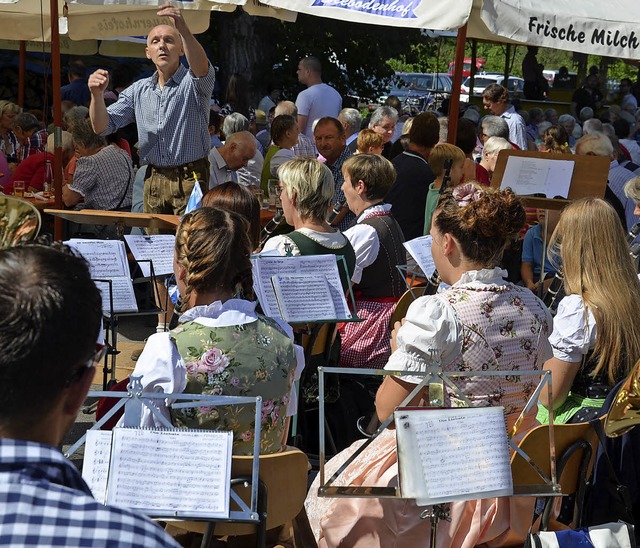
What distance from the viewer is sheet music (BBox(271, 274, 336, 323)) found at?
11.9 ft

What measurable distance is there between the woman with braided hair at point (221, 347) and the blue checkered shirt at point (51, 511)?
127cm

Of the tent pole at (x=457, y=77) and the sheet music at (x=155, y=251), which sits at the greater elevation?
the tent pole at (x=457, y=77)

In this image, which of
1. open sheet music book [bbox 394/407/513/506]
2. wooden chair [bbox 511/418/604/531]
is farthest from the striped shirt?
open sheet music book [bbox 394/407/513/506]

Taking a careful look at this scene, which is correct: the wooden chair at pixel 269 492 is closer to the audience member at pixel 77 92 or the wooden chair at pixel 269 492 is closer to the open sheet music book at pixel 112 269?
the open sheet music book at pixel 112 269

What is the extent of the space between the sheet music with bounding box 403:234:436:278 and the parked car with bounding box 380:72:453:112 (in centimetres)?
1289

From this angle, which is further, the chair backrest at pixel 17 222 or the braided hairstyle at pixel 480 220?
the chair backrest at pixel 17 222

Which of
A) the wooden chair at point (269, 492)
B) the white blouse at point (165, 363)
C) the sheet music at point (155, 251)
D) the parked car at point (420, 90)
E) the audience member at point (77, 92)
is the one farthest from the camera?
the parked car at point (420, 90)

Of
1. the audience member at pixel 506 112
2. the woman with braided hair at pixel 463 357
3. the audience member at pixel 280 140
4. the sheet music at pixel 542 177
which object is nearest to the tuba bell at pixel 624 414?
the woman with braided hair at pixel 463 357

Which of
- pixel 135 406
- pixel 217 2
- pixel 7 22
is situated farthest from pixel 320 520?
pixel 7 22

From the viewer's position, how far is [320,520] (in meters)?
3.01

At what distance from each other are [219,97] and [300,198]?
1210 centimetres

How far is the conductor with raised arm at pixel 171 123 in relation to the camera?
579cm

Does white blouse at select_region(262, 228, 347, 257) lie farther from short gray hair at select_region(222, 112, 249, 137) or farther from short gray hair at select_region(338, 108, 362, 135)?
short gray hair at select_region(338, 108, 362, 135)

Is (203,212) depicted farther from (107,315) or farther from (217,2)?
(217,2)
